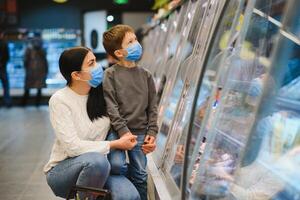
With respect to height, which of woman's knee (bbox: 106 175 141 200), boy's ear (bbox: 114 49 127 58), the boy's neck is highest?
boy's ear (bbox: 114 49 127 58)

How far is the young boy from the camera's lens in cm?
279

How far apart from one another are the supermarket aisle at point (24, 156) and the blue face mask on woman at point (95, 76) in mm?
1671

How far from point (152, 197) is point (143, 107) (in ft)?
2.34

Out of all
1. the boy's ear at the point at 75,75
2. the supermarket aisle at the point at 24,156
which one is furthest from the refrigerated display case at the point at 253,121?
the supermarket aisle at the point at 24,156

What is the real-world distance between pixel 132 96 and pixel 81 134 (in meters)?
0.43

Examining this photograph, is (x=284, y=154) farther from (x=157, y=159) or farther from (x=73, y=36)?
(x=73, y=36)

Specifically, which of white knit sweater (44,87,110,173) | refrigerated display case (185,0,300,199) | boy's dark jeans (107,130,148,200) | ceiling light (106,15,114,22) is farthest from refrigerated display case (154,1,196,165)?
ceiling light (106,15,114,22)

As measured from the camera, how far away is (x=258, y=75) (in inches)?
80.0

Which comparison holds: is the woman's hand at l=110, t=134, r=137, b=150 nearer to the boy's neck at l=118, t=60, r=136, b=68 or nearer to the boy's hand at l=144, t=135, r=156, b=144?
the boy's hand at l=144, t=135, r=156, b=144

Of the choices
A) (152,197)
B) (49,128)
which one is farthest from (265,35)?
(49,128)

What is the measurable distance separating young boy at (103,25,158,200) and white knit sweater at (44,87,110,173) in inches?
6.1

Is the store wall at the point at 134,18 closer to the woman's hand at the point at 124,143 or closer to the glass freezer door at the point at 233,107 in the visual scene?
the woman's hand at the point at 124,143

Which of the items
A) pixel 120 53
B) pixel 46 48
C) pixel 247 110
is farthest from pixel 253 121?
pixel 46 48

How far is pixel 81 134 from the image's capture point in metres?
2.57
